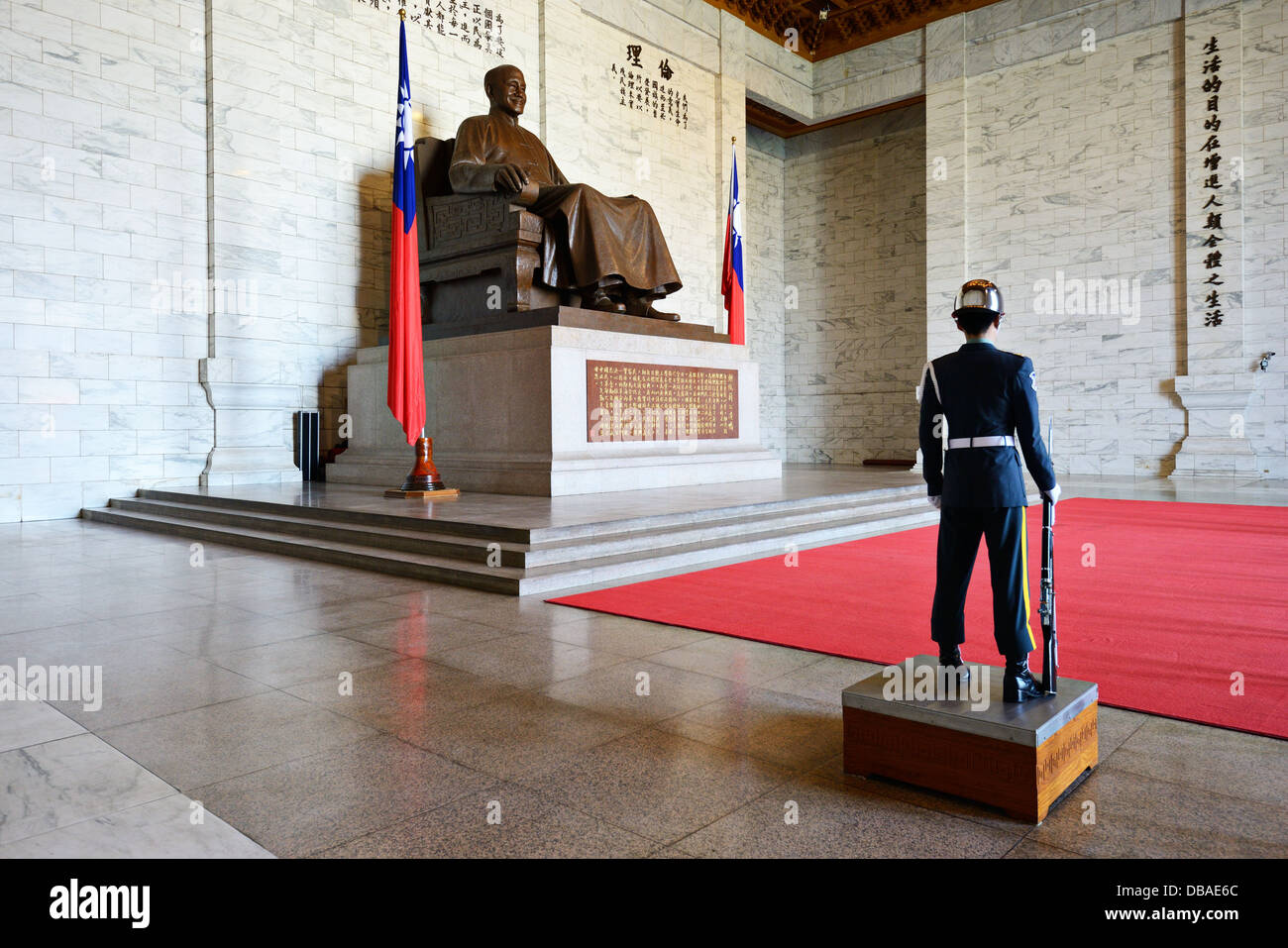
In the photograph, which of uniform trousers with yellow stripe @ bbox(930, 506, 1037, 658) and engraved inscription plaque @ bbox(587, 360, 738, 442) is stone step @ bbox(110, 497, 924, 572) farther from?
uniform trousers with yellow stripe @ bbox(930, 506, 1037, 658)

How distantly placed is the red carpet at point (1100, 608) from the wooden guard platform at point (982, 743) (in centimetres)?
64

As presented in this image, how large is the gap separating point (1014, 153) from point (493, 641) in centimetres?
1092

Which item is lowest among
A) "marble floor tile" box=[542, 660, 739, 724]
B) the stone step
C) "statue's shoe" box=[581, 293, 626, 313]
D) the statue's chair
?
"marble floor tile" box=[542, 660, 739, 724]

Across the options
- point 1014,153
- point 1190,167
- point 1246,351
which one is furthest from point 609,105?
point 1246,351

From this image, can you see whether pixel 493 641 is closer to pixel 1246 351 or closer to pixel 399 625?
pixel 399 625

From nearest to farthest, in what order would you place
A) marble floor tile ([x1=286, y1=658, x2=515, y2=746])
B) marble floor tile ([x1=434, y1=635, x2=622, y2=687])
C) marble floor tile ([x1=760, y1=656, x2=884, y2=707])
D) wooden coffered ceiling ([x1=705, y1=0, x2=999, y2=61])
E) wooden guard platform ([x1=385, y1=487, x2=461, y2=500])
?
marble floor tile ([x1=286, y1=658, x2=515, y2=746]), marble floor tile ([x1=760, y1=656, x2=884, y2=707]), marble floor tile ([x1=434, y1=635, x2=622, y2=687]), wooden guard platform ([x1=385, y1=487, x2=461, y2=500]), wooden coffered ceiling ([x1=705, y1=0, x2=999, y2=61])

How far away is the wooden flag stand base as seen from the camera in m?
5.92

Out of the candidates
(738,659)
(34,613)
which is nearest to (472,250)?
(34,613)

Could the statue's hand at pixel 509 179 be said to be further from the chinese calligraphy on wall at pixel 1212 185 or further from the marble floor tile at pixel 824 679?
the chinese calligraphy on wall at pixel 1212 185

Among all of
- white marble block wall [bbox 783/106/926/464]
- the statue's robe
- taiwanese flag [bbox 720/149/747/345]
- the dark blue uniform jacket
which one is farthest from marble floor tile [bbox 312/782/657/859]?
white marble block wall [bbox 783/106/926/464]

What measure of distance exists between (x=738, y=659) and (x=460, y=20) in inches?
333

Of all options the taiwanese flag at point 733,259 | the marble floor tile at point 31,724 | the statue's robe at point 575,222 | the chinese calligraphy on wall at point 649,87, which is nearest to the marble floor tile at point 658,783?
the marble floor tile at point 31,724

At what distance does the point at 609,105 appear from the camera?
1061cm

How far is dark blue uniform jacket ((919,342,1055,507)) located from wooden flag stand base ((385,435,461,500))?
4.41 meters
